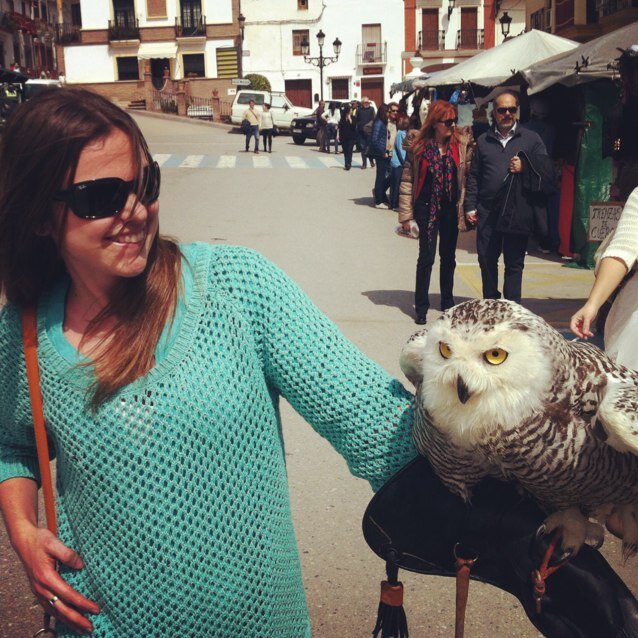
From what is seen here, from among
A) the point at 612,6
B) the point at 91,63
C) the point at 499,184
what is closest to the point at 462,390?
the point at 499,184

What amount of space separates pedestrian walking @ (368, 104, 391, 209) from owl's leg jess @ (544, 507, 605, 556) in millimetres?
14167

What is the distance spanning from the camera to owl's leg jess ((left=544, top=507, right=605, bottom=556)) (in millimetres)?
1540

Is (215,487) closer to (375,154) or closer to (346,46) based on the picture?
(375,154)

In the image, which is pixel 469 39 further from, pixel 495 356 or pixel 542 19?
pixel 495 356

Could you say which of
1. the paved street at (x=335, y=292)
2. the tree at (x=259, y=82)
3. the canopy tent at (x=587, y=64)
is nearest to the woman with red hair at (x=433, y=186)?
the paved street at (x=335, y=292)

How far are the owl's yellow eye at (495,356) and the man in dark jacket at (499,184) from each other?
619 centimetres

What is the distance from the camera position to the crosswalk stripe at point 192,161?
2349 centimetres

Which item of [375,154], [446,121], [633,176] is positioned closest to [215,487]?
[633,176]

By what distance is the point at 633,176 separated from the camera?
4859mm

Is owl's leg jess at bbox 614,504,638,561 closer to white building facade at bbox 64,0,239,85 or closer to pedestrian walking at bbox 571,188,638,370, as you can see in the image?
pedestrian walking at bbox 571,188,638,370

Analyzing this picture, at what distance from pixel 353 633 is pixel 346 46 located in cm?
5051

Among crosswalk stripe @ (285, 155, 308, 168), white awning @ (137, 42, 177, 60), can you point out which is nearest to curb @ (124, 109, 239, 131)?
white awning @ (137, 42, 177, 60)

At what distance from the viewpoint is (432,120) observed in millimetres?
7922

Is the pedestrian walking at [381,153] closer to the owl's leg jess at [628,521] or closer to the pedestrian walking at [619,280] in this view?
the pedestrian walking at [619,280]
